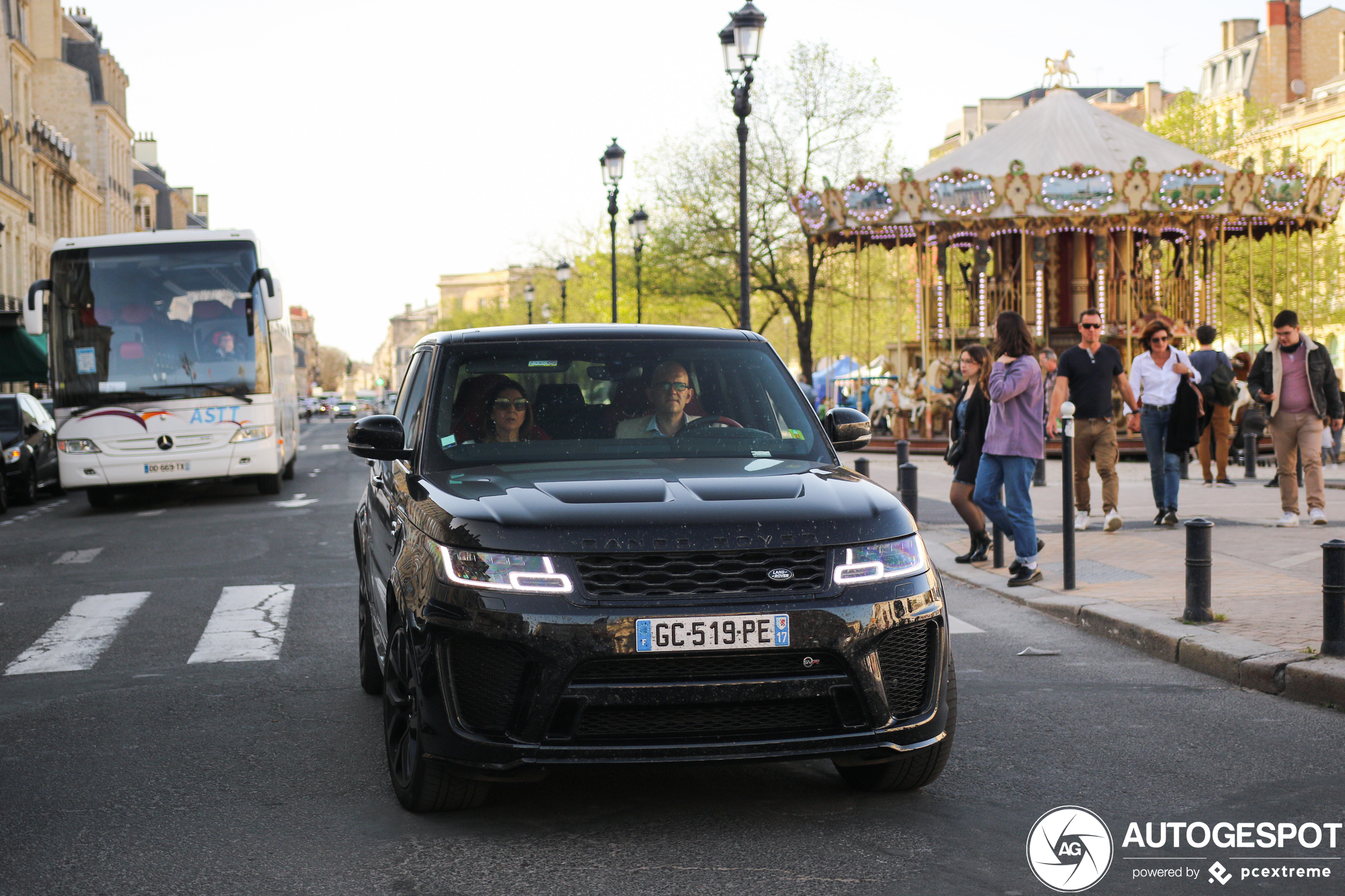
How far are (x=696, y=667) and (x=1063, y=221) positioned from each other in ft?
85.2

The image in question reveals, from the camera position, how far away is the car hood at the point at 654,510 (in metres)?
4.41

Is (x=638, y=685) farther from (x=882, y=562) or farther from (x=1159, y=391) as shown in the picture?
(x=1159, y=391)

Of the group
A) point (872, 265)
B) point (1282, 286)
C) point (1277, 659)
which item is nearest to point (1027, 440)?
point (1277, 659)

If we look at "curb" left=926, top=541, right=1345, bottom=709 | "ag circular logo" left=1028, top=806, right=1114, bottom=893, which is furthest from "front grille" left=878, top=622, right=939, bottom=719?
"curb" left=926, top=541, right=1345, bottom=709

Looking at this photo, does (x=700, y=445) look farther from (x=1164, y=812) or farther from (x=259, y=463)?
(x=259, y=463)

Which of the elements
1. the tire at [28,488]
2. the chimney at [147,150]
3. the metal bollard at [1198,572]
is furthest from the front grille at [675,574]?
the chimney at [147,150]

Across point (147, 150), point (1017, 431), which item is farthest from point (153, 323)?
point (147, 150)

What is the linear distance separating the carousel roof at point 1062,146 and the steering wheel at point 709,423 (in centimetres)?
2392

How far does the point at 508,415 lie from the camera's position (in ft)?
18.3

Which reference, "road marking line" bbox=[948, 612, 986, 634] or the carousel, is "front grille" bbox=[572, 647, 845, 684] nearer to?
"road marking line" bbox=[948, 612, 986, 634]

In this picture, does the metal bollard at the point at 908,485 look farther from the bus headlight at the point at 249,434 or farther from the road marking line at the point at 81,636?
the bus headlight at the point at 249,434

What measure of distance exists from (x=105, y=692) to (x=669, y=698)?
3.88m

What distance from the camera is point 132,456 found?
18328 millimetres

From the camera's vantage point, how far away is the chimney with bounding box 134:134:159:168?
337 feet
